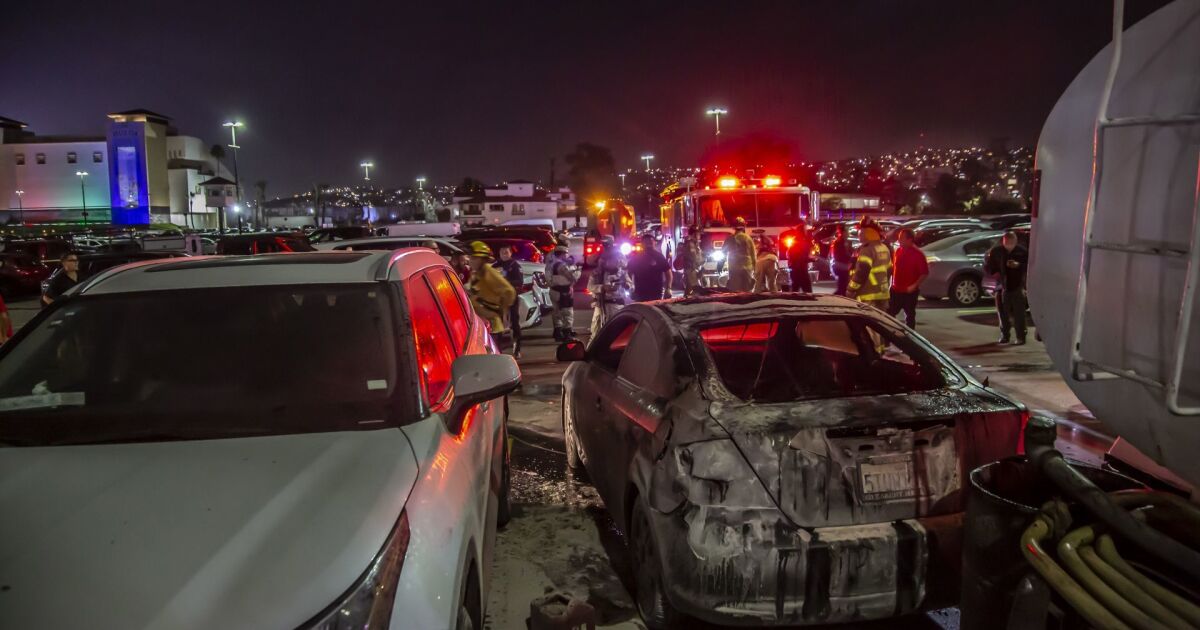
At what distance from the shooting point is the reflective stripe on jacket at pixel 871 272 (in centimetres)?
973

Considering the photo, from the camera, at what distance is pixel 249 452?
2.65m

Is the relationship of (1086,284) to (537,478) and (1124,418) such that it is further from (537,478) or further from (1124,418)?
(537,478)

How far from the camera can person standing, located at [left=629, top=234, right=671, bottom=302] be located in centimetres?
1105

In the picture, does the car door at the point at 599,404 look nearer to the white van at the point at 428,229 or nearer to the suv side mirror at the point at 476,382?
the suv side mirror at the point at 476,382

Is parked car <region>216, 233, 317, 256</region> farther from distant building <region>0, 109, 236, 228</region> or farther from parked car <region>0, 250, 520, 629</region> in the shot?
distant building <region>0, 109, 236, 228</region>

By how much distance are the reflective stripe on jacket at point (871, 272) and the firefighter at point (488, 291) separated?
4.20 metres

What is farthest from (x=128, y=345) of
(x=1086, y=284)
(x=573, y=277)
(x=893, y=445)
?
(x=573, y=277)

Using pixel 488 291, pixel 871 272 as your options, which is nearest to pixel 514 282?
pixel 488 291

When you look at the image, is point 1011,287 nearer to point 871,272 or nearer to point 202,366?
point 871,272

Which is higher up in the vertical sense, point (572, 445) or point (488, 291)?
point (488, 291)

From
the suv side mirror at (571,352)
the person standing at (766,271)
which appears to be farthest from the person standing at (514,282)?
the suv side mirror at (571,352)

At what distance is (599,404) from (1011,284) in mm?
8790

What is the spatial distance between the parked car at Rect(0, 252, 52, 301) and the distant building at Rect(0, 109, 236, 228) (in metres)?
69.5

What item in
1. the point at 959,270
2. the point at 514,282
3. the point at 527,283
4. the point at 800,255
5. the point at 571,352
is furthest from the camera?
the point at 959,270
